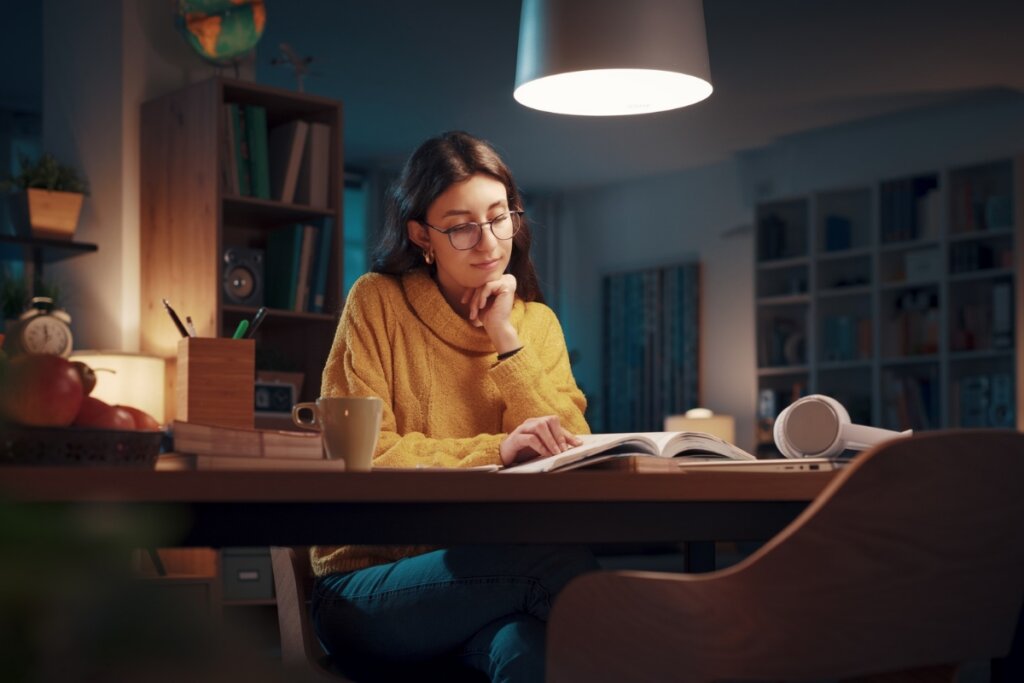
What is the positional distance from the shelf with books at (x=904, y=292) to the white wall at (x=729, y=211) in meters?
0.18

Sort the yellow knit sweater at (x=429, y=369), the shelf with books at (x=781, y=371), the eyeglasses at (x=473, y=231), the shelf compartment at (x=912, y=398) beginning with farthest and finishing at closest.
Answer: the shelf with books at (x=781, y=371) < the shelf compartment at (x=912, y=398) < the eyeglasses at (x=473, y=231) < the yellow knit sweater at (x=429, y=369)

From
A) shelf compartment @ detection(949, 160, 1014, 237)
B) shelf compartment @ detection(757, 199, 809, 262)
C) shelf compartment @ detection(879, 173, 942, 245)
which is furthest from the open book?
shelf compartment @ detection(757, 199, 809, 262)

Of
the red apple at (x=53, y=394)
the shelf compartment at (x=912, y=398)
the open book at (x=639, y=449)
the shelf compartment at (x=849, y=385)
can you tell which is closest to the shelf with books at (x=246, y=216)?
the open book at (x=639, y=449)

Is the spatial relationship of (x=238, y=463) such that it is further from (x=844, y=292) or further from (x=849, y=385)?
(x=849, y=385)

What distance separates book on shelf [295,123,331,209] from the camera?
13.9ft

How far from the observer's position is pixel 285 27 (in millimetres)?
5758

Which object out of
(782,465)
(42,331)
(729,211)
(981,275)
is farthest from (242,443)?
(729,211)

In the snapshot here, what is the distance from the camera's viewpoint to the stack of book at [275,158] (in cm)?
405

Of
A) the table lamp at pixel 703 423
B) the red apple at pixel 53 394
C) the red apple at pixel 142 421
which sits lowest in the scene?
the table lamp at pixel 703 423

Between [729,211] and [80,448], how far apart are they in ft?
26.3

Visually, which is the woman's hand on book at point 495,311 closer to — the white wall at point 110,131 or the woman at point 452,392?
the woman at point 452,392

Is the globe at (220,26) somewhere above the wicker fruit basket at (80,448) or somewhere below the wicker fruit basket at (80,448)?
above

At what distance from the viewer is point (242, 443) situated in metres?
0.95

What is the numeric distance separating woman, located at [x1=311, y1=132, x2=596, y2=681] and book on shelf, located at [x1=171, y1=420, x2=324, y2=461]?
0.38 meters
